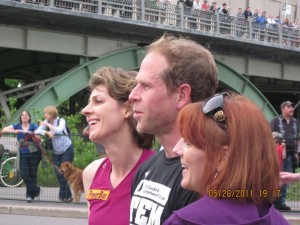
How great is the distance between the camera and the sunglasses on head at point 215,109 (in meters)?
3.11

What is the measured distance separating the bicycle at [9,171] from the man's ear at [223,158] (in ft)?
45.7

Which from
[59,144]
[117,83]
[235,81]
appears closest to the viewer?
[117,83]

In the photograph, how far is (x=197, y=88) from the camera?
3914 mm

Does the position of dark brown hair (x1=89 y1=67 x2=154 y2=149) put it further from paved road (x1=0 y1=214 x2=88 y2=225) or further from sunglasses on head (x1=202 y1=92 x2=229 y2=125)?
paved road (x1=0 y1=214 x2=88 y2=225)

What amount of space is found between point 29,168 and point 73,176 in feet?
4.47

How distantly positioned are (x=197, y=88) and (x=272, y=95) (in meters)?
56.4

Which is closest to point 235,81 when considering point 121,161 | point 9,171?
point 9,171

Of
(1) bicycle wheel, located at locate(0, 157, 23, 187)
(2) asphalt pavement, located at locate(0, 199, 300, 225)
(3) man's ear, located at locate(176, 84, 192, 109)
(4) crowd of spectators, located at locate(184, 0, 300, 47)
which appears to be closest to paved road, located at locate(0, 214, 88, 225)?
(2) asphalt pavement, located at locate(0, 199, 300, 225)

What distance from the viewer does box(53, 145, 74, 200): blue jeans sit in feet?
50.2

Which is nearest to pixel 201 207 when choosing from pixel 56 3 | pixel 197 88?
pixel 197 88

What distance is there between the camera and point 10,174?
17.1 m

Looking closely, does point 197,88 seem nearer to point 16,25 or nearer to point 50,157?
point 50,157

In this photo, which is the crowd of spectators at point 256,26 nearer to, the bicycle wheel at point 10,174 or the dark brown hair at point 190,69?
the bicycle wheel at point 10,174
